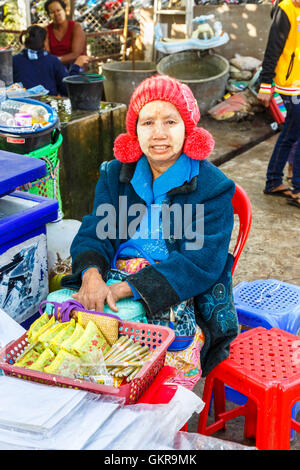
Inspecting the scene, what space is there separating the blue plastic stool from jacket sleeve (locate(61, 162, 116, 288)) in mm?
767

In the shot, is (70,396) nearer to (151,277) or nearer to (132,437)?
(132,437)

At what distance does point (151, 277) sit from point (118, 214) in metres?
0.36

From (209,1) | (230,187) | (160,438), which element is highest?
(209,1)

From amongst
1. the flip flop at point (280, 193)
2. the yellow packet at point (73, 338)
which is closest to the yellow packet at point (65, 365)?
the yellow packet at point (73, 338)

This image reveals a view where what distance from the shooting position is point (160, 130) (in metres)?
1.93

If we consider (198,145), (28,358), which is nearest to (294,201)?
(198,145)

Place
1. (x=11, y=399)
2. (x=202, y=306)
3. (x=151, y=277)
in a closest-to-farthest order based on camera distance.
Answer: (x=11, y=399), (x=151, y=277), (x=202, y=306)

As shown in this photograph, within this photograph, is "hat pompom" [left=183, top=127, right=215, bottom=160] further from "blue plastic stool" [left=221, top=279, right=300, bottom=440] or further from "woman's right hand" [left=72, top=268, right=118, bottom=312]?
"blue plastic stool" [left=221, top=279, right=300, bottom=440]

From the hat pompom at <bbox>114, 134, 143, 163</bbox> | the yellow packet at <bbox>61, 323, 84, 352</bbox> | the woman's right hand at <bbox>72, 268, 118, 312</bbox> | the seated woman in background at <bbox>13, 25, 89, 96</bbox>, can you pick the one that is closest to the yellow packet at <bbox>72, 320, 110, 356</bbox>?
the yellow packet at <bbox>61, 323, 84, 352</bbox>

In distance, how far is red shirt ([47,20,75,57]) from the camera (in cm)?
641

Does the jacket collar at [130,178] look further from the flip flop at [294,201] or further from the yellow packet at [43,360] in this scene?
the flip flop at [294,201]

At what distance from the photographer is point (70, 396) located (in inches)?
48.9

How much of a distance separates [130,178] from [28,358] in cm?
87

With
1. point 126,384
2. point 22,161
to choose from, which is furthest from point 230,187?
point 126,384
